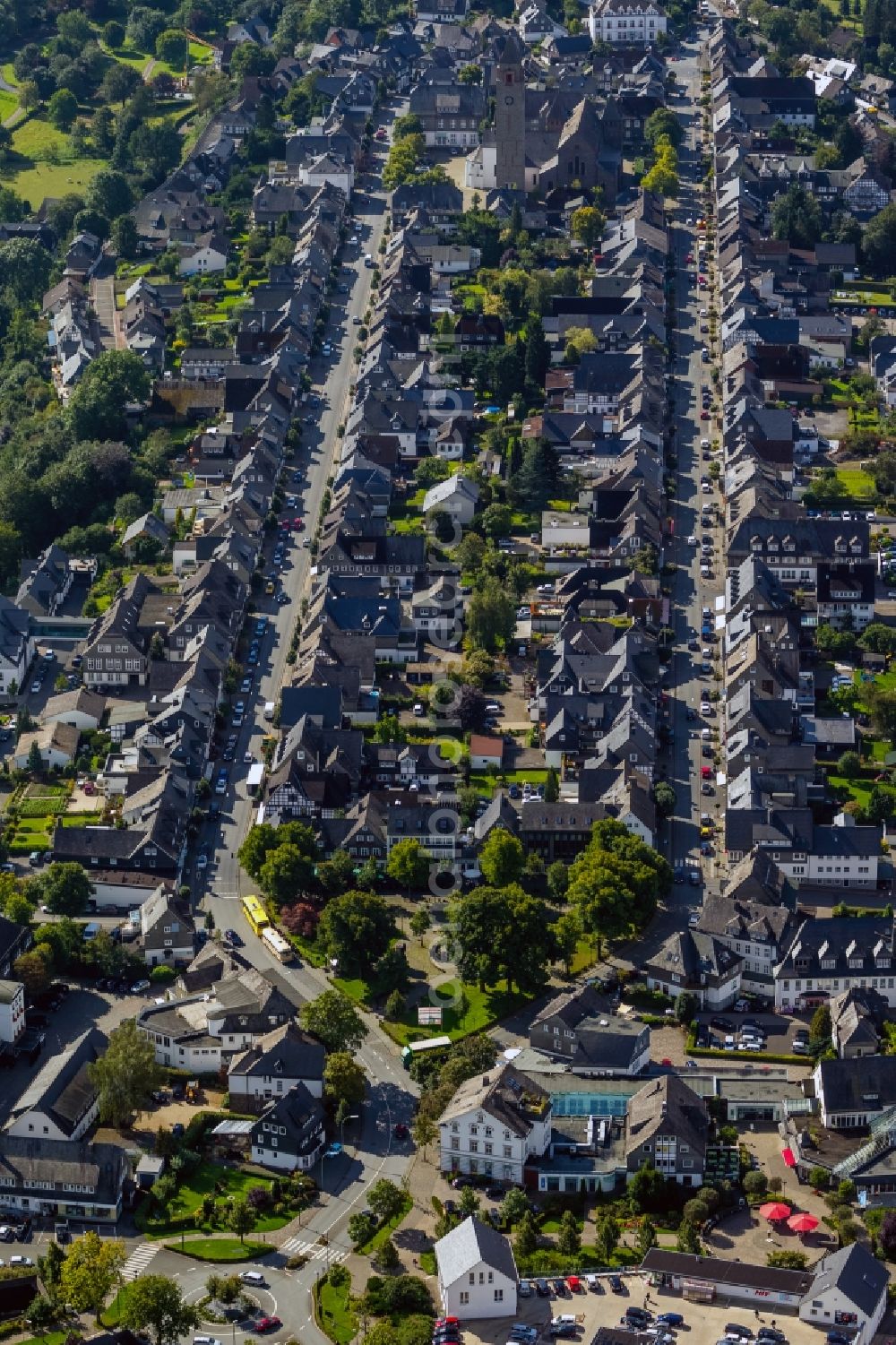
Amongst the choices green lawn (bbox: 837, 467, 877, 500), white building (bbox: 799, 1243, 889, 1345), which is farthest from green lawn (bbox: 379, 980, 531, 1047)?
green lawn (bbox: 837, 467, 877, 500)

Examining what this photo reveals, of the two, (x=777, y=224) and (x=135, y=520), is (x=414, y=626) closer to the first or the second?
(x=135, y=520)

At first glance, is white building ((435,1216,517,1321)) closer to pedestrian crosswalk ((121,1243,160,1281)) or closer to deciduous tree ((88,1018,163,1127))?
pedestrian crosswalk ((121,1243,160,1281))

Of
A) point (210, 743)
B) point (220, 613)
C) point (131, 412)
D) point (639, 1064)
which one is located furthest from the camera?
point (131, 412)

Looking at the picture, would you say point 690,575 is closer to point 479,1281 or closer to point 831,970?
point 831,970

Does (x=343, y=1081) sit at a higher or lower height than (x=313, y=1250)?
higher

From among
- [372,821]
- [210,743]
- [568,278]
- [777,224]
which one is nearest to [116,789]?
[210,743]

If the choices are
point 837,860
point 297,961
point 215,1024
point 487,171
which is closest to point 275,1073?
point 215,1024

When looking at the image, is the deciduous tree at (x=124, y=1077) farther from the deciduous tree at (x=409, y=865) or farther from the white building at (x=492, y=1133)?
the deciduous tree at (x=409, y=865)
